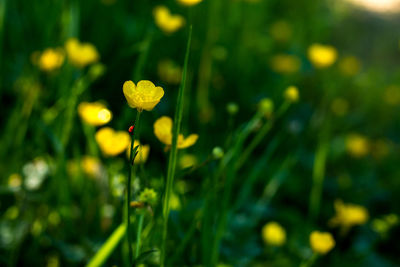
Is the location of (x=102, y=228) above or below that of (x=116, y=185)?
below

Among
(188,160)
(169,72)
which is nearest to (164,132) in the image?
(188,160)

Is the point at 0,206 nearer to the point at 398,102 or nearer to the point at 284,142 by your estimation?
the point at 284,142

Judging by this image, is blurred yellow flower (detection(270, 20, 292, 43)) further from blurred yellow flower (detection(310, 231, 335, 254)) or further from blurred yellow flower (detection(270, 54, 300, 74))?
blurred yellow flower (detection(310, 231, 335, 254))

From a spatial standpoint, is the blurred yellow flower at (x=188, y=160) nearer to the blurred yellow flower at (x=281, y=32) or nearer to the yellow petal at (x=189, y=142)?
the yellow petal at (x=189, y=142)

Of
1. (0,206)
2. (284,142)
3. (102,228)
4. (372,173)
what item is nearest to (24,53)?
(0,206)

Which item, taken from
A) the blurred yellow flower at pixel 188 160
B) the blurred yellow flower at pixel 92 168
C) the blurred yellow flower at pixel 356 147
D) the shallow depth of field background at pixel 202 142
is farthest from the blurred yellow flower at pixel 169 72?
the blurred yellow flower at pixel 356 147

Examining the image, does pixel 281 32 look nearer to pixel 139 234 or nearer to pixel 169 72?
pixel 169 72
